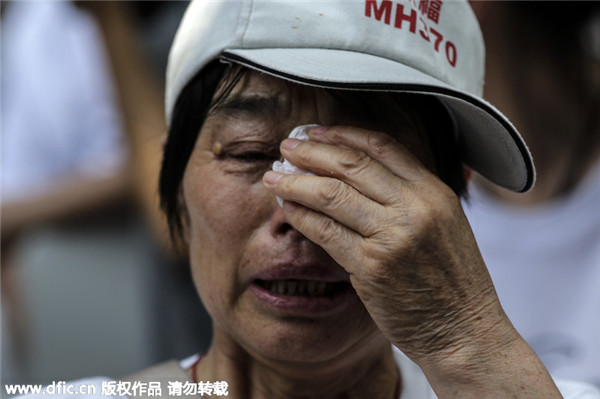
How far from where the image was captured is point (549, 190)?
3.37 metres

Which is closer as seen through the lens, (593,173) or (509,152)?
(509,152)

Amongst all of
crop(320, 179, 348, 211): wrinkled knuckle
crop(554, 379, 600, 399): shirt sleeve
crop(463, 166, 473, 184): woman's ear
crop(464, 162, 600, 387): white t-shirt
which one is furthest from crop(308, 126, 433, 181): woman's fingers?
crop(464, 162, 600, 387): white t-shirt

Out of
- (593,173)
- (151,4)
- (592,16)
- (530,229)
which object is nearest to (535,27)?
(592,16)

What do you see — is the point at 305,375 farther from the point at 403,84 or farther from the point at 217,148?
the point at 403,84

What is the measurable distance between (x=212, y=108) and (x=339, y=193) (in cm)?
45

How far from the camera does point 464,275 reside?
155 centimetres

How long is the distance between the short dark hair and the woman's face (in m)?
0.04

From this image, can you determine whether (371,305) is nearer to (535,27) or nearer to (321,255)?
(321,255)

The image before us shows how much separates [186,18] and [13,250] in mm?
2162

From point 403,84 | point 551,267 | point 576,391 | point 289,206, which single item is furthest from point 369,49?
point 551,267

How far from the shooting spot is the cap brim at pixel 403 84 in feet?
5.01

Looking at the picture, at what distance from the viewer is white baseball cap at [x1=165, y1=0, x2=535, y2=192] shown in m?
1.56

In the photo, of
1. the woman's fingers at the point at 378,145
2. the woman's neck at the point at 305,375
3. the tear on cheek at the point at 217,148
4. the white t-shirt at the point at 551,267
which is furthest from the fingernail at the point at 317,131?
the white t-shirt at the point at 551,267

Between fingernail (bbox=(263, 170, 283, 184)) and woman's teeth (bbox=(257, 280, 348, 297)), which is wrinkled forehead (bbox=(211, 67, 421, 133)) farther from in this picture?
woman's teeth (bbox=(257, 280, 348, 297))
